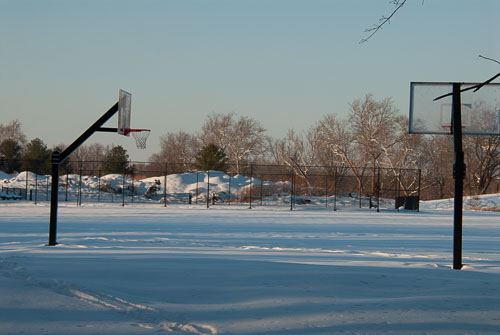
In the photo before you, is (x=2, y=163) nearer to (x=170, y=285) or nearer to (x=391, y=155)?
(x=391, y=155)

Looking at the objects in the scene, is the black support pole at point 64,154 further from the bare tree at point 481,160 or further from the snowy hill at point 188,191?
the bare tree at point 481,160

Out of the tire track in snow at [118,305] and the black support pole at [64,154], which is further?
the black support pole at [64,154]

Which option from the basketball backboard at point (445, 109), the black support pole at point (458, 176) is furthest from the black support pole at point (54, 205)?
the black support pole at point (458, 176)

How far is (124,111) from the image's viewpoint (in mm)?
12609

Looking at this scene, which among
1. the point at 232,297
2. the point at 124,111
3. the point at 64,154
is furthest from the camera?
the point at 124,111

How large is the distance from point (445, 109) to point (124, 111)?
748 centimetres

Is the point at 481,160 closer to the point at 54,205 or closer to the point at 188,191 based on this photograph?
the point at 188,191

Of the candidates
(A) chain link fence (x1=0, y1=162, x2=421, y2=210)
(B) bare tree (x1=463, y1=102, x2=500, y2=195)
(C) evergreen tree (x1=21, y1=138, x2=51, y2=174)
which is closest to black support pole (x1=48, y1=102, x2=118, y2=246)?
(A) chain link fence (x1=0, y1=162, x2=421, y2=210)

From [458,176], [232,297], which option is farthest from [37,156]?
[232,297]

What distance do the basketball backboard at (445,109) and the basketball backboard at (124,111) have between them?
672 centimetres

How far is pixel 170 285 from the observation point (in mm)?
6559

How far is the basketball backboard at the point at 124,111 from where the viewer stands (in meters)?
12.4

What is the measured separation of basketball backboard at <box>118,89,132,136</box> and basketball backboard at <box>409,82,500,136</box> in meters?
6.72

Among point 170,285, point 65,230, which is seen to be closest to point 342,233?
point 65,230
